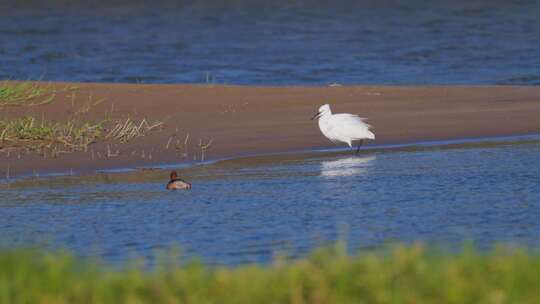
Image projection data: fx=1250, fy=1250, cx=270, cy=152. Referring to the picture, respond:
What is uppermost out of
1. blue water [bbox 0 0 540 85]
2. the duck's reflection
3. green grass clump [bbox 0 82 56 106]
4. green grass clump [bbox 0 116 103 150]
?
blue water [bbox 0 0 540 85]

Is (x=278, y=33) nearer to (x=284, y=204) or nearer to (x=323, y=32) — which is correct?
(x=323, y=32)

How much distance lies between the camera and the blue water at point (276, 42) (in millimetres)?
24828

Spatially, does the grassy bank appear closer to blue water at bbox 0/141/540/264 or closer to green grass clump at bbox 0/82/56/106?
blue water at bbox 0/141/540/264

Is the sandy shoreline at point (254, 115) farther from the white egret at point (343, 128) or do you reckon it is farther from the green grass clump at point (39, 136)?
the white egret at point (343, 128)

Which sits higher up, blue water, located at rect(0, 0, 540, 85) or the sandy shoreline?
blue water, located at rect(0, 0, 540, 85)

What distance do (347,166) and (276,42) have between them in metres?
20.0

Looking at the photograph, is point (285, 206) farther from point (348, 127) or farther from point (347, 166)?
point (348, 127)

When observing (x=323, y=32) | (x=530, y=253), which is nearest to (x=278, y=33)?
(x=323, y=32)

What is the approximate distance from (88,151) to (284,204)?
3.48 m

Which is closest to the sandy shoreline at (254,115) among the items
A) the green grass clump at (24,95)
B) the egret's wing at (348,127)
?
the green grass clump at (24,95)

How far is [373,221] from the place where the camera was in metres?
9.39

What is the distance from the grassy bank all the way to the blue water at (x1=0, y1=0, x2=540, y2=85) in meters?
14.2

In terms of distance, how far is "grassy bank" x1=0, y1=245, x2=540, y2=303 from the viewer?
5652 millimetres

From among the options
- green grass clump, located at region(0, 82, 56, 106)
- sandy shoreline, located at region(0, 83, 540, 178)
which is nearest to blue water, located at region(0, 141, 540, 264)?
sandy shoreline, located at region(0, 83, 540, 178)
